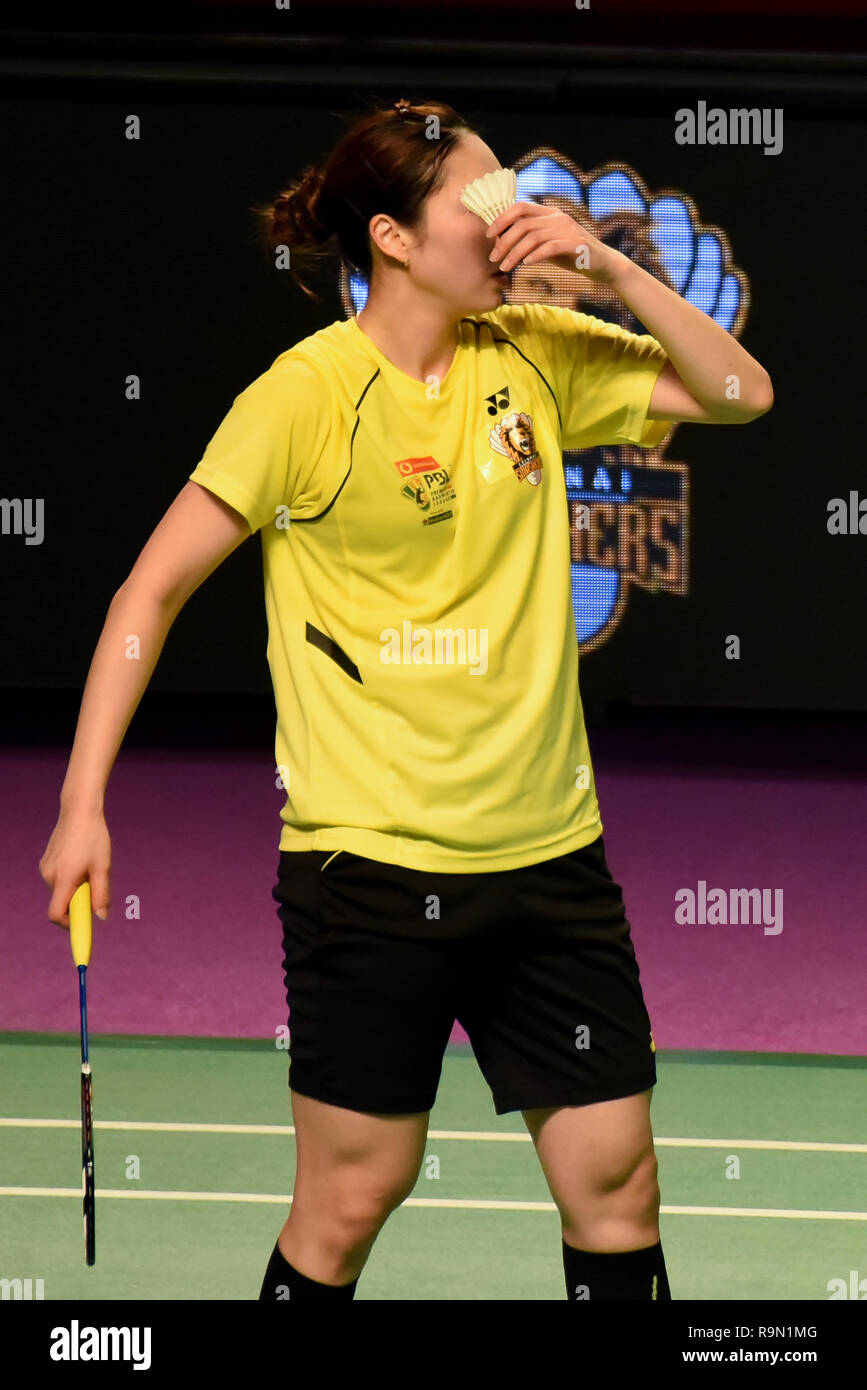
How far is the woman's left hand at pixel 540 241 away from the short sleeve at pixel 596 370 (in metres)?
0.14

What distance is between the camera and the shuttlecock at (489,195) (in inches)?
90.4

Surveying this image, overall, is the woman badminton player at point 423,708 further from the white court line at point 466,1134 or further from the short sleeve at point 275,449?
the white court line at point 466,1134

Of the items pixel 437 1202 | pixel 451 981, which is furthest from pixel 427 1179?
pixel 451 981

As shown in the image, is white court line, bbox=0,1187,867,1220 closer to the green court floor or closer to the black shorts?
the green court floor

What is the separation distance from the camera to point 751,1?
7.35m

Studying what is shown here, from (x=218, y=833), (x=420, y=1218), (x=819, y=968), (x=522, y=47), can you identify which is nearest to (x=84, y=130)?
(x=522, y=47)

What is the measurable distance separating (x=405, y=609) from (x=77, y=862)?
0.48 meters

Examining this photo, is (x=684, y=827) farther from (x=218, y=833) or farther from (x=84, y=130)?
(x=84, y=130)

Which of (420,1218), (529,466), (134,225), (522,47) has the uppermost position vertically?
(522,47)

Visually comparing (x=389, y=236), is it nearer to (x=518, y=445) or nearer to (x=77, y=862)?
(x=518, y=445)

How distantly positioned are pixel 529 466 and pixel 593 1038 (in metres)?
0.70

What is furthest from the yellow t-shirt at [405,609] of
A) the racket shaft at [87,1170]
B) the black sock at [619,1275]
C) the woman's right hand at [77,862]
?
the black sock at [619,1275]

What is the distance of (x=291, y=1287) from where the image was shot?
238 centimetres

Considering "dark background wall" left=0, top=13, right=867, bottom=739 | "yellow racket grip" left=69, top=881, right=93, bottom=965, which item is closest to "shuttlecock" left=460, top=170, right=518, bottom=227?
"yellow racket grip" left=69, top=881, right=93, bottom=965
